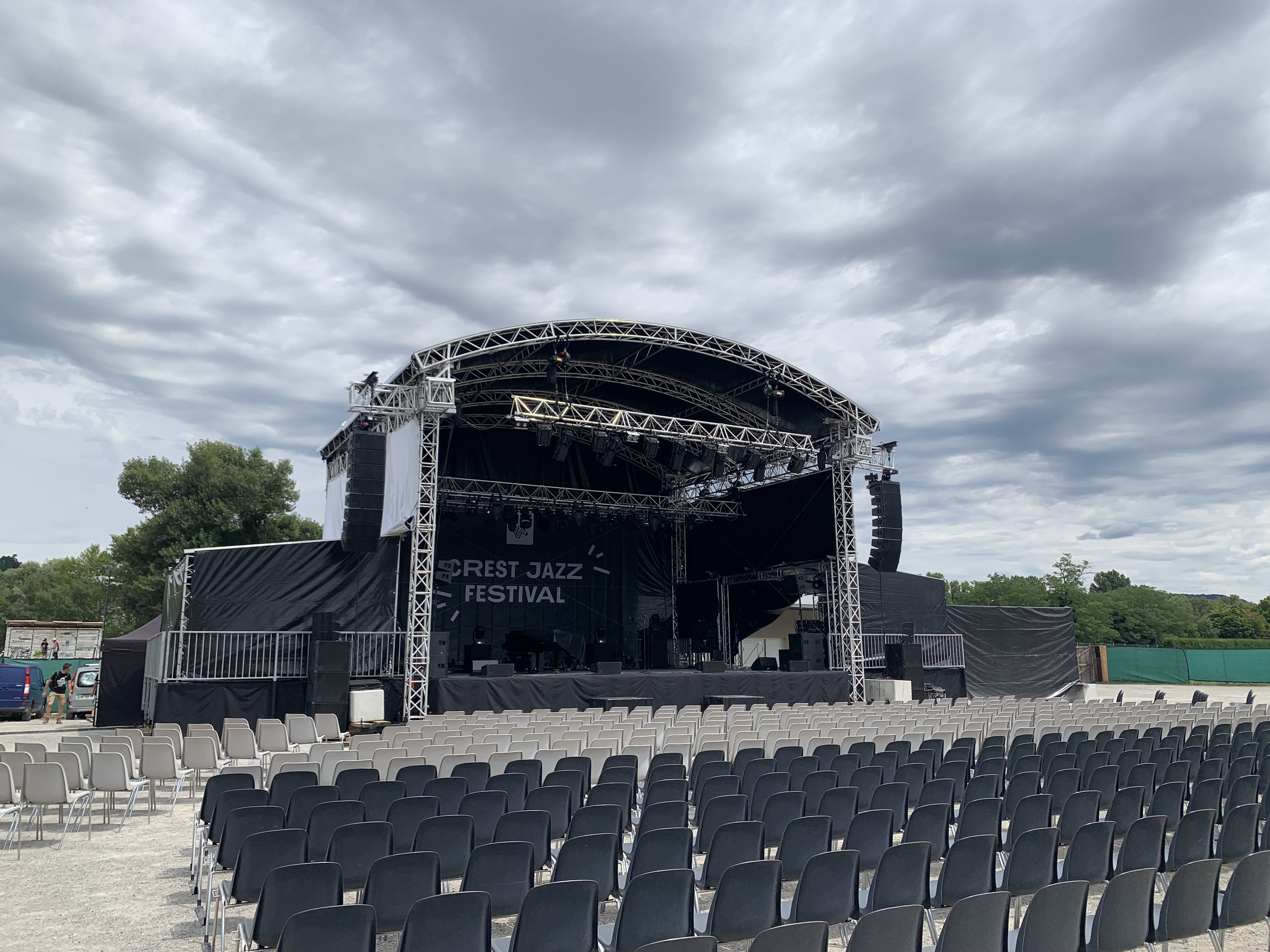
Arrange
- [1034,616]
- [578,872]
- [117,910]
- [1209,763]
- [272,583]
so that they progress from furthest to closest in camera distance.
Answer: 1. [1034,616]
2. [272,583]
3. [1209,763]
4. [117,910]
5. [578,872]

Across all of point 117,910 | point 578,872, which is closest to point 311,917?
point 578,872

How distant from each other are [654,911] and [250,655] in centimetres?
1344

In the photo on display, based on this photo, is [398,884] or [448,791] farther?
[448,791]

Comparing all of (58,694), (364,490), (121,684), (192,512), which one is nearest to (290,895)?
(364,490)

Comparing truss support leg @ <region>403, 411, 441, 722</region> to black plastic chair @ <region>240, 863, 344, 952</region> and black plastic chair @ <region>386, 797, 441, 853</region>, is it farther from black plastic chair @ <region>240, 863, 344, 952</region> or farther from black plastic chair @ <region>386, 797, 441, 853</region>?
black plastic chair @ <region>240, 863, 344, 952</region>

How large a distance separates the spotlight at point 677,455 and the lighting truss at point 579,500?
3.00 feet

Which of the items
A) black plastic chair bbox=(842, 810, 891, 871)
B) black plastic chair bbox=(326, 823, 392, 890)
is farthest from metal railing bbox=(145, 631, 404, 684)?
black plastic chair bbox=(842, 810, 891, 871)

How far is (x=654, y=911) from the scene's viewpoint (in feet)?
11.0

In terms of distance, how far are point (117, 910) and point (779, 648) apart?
22632 millimetres

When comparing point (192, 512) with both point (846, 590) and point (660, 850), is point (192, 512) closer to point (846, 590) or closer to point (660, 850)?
point (846, 590)

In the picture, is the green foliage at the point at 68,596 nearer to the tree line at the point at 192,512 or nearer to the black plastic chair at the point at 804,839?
the tree line at the point at 192,512

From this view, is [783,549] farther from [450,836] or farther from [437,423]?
[450,836]

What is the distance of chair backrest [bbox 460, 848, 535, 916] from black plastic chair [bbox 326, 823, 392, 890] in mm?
682

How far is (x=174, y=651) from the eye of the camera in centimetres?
1421
